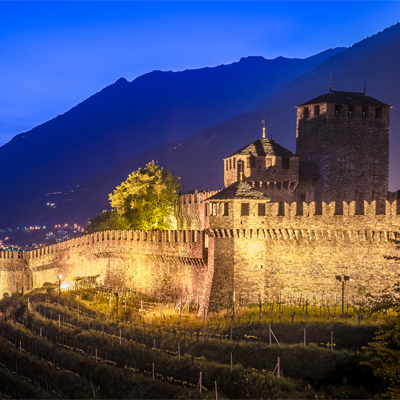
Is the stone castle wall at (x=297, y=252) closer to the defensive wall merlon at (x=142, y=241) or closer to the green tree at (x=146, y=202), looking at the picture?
the defensive wall merlon at (x=142, y=241)

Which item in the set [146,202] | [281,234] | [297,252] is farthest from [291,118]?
[297,252]

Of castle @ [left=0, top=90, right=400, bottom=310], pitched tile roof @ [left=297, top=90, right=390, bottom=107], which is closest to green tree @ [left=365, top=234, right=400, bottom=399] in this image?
castle @ [left=0, top=90, right=400, bottom=310]

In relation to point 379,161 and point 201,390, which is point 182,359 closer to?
point 201,390

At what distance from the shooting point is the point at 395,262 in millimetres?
26781

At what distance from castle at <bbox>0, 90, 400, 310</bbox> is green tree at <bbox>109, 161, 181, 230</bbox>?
1.58m

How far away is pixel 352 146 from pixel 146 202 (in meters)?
18.7

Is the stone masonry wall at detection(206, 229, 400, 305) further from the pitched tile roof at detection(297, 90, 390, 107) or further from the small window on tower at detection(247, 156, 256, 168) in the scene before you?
the pitched tile roof at detection(297, 90, 390, 107)

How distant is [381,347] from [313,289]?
933cm

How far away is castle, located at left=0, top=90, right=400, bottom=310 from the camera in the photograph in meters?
27.5

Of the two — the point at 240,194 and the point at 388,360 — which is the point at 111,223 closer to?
the point at 240,194

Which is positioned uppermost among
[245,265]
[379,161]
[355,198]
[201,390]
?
[379,161]

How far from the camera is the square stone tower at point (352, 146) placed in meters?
39.4

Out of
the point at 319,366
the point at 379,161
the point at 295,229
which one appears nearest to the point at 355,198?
the point at 379,161

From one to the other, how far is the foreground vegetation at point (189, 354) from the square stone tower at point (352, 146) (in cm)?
1508
